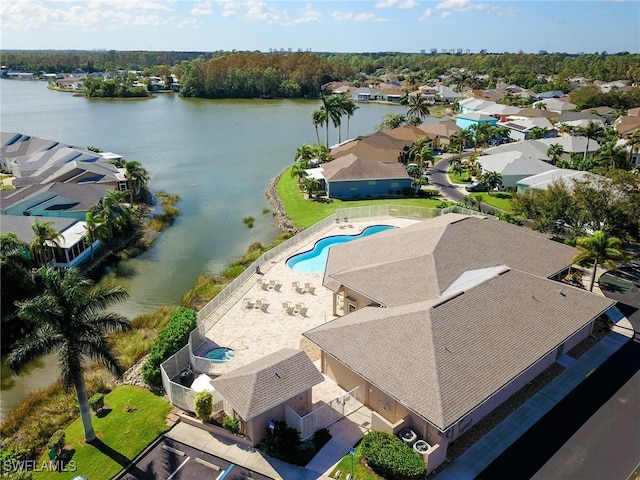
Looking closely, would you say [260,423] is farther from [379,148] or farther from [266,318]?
[379,148]

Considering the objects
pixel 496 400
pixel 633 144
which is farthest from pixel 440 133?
pixel 496 400

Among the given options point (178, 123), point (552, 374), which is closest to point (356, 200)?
point (552, 374)

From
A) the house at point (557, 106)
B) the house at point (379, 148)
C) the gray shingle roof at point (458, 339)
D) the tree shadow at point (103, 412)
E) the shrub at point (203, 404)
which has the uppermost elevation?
the house at point (557, 106)

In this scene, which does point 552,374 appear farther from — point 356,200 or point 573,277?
point 356,200

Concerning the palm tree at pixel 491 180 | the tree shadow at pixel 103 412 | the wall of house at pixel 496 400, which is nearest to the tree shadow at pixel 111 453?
the tree shadow at pixel 103 412

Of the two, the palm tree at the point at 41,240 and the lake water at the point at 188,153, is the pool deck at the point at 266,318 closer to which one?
the lake water at the point at 188,153

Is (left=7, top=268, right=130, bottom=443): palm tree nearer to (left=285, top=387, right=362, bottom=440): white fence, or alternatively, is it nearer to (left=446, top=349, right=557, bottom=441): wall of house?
(left=285, top=387, right=362, bottom=440): white fence

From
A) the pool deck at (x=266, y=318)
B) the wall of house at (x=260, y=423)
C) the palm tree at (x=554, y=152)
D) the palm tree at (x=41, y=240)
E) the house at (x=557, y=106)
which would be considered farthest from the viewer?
the house at (x=557, y=106)
